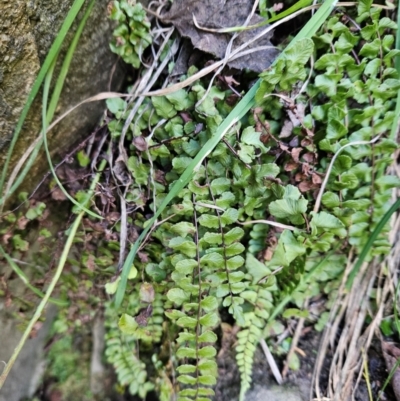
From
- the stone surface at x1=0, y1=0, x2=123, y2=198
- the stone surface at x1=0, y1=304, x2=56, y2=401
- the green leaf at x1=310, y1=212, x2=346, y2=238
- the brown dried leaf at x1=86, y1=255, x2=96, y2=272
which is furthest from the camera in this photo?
the stone surface at x1=0, y1=304, x2=56, y2=401

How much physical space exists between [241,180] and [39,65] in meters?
0.64

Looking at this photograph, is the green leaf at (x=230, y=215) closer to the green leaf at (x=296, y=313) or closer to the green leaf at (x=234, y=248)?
the green leaf at (x=234, y=248)

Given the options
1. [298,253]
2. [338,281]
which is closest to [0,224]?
[298,253]

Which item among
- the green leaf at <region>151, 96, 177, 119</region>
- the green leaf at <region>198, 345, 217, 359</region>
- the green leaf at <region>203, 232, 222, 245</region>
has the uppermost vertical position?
the green leaf at <region>151, 96, 177, 119</region>

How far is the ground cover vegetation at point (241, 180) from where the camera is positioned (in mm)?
1038

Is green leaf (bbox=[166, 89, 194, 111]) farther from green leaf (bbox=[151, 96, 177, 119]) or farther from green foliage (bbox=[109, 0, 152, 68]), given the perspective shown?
green foliage (bbox=[109, 0, 152, 68])

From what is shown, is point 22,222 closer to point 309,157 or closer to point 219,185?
point 219,185

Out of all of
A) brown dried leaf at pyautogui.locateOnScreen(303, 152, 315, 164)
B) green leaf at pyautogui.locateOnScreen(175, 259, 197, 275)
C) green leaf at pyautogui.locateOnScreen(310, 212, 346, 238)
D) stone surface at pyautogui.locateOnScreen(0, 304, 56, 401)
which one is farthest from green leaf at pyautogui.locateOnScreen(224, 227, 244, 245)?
stone surface at pyautogui.locateOnScreen(0, 304, 56, 401)

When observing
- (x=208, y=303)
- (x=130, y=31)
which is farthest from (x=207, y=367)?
(x=130, y=31)

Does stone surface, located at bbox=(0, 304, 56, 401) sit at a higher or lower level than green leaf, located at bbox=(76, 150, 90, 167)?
lower

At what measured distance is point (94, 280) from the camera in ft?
4.63

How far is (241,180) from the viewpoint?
1.06 m

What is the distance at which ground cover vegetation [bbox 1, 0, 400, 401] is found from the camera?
104cm

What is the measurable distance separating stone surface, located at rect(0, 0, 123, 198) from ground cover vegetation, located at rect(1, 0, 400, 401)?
0.09m
